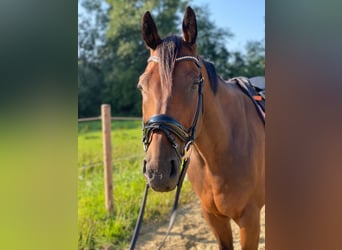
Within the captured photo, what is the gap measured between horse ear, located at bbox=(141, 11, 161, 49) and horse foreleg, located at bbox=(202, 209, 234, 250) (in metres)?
0.85

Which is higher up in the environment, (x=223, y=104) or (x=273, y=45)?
(x=273, y=45)

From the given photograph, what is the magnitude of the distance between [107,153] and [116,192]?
0.33m

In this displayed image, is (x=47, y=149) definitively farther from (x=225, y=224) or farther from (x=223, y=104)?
(x=225, y=224)

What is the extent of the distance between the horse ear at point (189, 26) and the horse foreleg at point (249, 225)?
0.77m

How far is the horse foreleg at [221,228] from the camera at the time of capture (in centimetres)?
169

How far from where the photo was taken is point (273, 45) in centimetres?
122

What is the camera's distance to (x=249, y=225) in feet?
5.08

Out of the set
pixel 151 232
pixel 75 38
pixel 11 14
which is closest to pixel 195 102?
pixel 75 38

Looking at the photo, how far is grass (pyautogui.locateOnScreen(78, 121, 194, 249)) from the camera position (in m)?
2.38

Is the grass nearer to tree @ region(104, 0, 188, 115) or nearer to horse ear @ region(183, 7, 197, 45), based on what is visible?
tree @ region(104, 0, 188, 115)

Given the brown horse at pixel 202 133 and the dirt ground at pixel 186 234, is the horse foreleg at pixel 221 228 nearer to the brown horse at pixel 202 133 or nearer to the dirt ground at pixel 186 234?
the brown horse at pixel 202 133

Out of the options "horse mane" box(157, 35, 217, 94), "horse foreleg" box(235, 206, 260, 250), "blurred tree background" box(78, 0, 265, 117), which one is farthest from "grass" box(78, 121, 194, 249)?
"horse mane" box(157, 35, 217, 94)

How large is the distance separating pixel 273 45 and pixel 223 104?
36 cm

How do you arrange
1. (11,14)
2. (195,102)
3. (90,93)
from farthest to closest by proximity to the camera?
(90,93) → (11,14) → (195,102)
